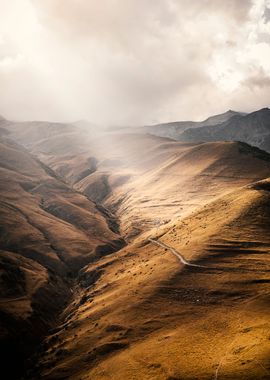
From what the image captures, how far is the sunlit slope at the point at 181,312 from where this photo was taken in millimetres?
56281

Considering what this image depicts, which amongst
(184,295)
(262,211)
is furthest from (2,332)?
(262,211)

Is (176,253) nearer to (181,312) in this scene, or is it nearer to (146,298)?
(146,298)

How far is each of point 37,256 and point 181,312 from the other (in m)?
72.2

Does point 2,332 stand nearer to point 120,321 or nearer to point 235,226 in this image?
point 120,321

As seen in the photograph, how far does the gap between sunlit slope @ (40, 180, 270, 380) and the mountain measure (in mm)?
6384

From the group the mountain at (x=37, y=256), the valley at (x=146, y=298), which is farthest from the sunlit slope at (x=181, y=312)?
the mountain at (x=37, y=256)

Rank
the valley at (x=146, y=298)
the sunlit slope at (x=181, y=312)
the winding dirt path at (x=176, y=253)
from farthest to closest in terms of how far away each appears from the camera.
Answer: the winding dirt path at (x=176, y=253) < the valley at (x=146, y=298) < the sunlit slope at (x=181, y=312)

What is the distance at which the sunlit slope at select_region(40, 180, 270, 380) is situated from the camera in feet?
185

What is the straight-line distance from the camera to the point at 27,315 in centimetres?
8831

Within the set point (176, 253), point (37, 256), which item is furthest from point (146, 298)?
point (37, 256)

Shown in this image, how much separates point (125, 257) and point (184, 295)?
1679 inches

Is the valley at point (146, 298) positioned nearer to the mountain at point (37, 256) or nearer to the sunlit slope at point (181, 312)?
the sunlit slope at point (181, 312)

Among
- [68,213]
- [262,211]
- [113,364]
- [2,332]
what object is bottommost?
[113,364]

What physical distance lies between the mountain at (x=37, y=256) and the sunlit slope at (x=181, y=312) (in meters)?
6.38
